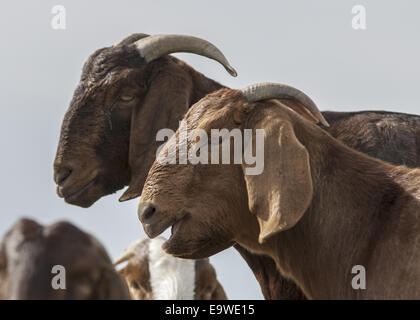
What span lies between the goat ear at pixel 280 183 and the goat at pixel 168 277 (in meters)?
4.81

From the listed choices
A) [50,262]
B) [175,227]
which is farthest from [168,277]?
[50,262]

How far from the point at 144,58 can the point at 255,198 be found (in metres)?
3.54

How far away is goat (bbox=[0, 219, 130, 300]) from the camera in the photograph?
4234 millimetres

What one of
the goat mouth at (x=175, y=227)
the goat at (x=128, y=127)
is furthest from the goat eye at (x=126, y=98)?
the goat mouth at (x=175, y=227)

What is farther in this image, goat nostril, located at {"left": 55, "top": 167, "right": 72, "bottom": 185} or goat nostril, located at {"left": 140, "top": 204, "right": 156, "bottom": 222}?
goat nostril, located at {"left": 55, "top": 167, "right": 72, "bottom": 185}

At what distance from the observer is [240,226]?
23.5 feet

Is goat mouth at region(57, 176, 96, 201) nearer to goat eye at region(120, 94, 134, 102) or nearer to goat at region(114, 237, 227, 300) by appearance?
goat eye at region(120, 94, 134, 102)

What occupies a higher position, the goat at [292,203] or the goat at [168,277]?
the goat at [292,203]

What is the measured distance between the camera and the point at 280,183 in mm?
6773

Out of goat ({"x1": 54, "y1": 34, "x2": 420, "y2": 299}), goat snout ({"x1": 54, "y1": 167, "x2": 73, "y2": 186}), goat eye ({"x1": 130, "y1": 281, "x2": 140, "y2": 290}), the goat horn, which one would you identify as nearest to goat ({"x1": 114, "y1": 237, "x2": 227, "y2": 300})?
goat eye ({"x1": 130, "y1": 281, "x2": 140, "y2": 290})

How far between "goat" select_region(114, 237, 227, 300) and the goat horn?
9.11 ft

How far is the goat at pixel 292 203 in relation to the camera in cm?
679

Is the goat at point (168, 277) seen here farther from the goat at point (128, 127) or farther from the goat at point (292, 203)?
the goat at point (292, 203)
